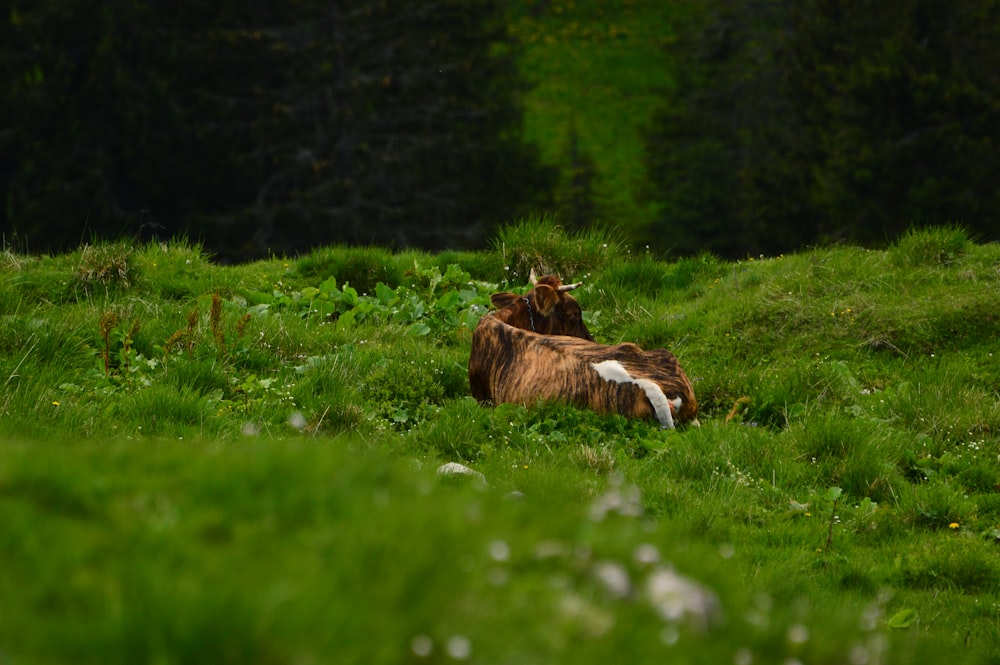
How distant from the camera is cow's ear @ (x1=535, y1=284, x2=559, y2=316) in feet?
30.9

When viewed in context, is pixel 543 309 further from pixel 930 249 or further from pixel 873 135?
pixel 873 135

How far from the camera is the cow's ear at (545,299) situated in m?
9.43

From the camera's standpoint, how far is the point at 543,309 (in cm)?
951

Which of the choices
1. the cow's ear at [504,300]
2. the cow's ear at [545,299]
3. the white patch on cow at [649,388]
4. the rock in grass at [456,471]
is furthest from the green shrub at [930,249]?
the rock in grass at [456,471]

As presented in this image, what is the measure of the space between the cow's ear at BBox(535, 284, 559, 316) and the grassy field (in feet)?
3.06

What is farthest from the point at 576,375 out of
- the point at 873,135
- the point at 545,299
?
the point at 873,135

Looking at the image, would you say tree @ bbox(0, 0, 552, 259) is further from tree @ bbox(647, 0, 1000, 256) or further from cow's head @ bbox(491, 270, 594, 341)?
cow's head @ bbox(491, 270, 594, 341)

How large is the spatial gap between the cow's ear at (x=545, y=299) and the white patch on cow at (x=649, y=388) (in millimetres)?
1399

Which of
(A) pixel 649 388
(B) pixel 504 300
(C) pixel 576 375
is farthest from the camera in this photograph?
(B) pixel 504 300

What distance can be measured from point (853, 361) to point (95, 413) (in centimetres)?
627

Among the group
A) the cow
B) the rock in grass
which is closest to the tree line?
the cow

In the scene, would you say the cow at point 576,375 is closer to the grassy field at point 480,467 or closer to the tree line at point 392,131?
the grassy field at point 480,467

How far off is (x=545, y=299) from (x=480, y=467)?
9.50ft

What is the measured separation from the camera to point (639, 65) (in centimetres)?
4512
